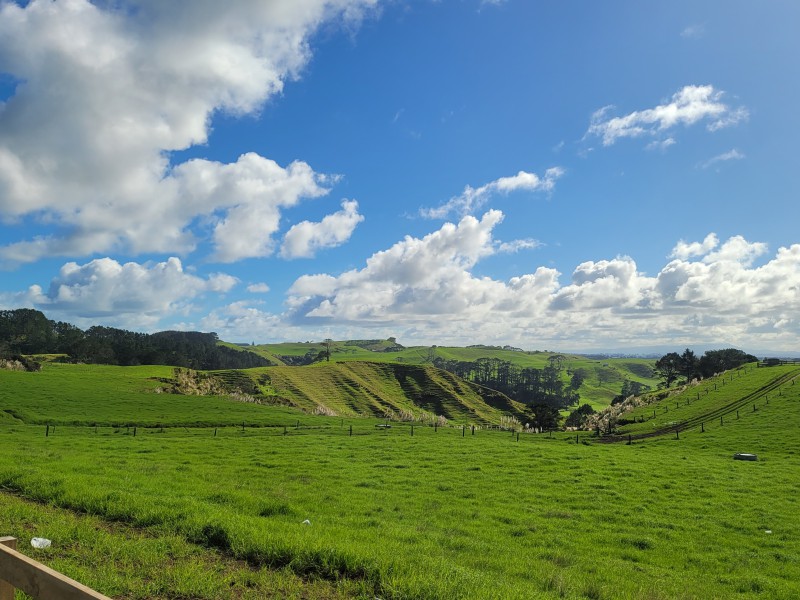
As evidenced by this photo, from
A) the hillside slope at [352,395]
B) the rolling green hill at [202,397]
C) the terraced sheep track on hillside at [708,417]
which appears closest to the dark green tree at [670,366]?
the hillside slope at [352,395]

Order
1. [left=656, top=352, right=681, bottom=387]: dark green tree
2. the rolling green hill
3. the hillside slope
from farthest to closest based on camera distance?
[left=656, top=352, right=681, bottom=387]: dark green tree < the hillside slope < the rolling green hill

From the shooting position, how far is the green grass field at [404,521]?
9.55 meters

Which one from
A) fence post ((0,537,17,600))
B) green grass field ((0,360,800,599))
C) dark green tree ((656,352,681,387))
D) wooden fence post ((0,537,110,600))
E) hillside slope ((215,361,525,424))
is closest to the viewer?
wooden fence post ((0,537,110,600))

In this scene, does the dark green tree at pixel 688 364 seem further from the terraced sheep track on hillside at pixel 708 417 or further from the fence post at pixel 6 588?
the fence post at pixel 6 588

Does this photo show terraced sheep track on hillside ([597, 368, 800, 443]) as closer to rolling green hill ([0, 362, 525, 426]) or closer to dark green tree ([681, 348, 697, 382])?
rolling green hill ([0, 362, 525, 426])

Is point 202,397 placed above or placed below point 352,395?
above

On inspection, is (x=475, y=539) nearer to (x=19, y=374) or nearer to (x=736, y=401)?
(x=736, y=401)

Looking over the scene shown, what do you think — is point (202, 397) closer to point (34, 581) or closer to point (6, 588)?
point (6, 588)

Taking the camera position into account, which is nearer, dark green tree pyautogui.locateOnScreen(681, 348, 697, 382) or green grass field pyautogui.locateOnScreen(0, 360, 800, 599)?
green grass field pyautogui.locateOnScreen(0, 360, 800, 599)

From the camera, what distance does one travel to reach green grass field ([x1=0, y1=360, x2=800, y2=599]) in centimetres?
955

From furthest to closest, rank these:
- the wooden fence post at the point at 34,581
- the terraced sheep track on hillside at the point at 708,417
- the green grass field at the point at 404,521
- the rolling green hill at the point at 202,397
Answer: the rolling green hill at the point at 202,397 < the terraced sheep track on hillside at the point at 708,417 < the green grass field at the point at 404,521 < the wooden fence post at the point at 34,581

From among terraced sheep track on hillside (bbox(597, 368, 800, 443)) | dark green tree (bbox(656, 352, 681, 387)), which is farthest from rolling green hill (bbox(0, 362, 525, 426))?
dark green tree (bbox(656, 352, 681, 387))

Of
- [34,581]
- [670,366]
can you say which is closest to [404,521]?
[34,581]

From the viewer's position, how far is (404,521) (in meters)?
17.6
